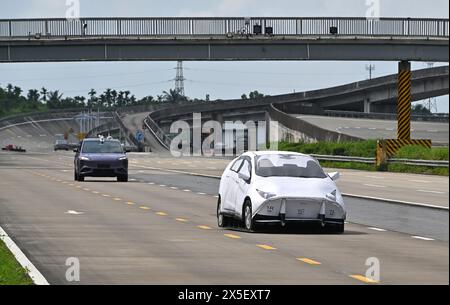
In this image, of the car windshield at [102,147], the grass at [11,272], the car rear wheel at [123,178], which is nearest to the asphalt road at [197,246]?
the grass at [11,272]

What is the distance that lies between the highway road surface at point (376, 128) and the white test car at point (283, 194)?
5307 centimetres

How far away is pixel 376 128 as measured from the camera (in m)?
102

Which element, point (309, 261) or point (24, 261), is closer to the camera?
point (24, 261)

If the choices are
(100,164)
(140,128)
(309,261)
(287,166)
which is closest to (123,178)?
(100,164)

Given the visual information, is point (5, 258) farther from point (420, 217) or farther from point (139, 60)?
point (139, 60)

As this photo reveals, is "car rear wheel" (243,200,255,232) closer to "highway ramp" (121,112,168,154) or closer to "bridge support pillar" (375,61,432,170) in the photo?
"bridge support pillar" (375,61,432,170)

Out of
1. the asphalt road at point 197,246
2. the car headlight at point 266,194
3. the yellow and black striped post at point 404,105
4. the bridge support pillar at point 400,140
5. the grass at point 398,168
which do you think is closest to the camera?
the asphalt road at point 197,246

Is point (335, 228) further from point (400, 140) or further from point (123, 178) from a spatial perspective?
point (400, 140)

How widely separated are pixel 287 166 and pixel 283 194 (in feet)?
4.20

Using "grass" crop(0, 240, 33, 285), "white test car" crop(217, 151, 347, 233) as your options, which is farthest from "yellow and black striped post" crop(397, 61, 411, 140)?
"grass" crop(0, 240, 33, 285)

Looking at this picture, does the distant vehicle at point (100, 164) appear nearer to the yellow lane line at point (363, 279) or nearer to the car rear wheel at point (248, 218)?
the car rear wheel at point (248, 218)

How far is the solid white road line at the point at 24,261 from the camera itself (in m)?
13.7
